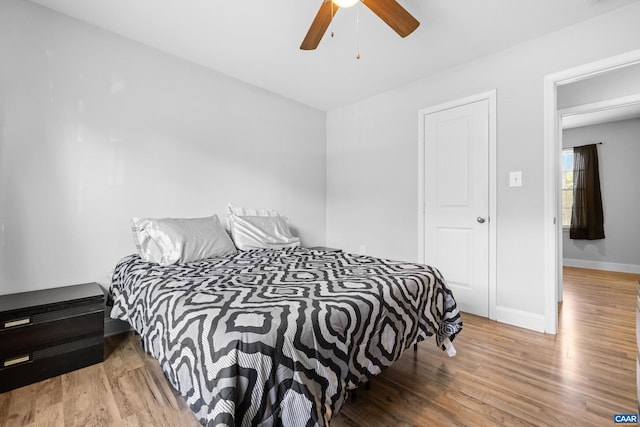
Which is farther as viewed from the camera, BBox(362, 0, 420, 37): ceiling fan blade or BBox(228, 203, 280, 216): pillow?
BBox(228, 203, 280, 216): pillow

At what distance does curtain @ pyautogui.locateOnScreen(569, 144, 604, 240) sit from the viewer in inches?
199

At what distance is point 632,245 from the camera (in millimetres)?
4777

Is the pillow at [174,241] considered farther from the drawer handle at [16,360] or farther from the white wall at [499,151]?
the white wall at [499,151]

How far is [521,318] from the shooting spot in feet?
8.32

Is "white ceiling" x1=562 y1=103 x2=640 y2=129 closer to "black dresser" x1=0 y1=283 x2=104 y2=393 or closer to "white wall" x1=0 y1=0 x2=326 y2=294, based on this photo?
"white wall" x1=0 y1=0 x2=326 y2=294

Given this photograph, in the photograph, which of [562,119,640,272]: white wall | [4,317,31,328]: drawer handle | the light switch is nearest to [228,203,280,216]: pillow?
[4,317,31,328]: drawer handle

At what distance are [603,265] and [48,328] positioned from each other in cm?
732

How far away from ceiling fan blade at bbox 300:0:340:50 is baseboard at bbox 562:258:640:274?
20.0 feet

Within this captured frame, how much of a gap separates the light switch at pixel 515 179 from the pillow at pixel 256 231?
2089 millimetres

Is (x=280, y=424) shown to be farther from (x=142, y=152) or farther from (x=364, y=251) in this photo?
(x=364, y=251)

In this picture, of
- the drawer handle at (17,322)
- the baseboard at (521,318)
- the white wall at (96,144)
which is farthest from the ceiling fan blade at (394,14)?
the drawer handle at (17,322)

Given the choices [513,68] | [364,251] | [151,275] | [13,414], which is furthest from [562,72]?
[13,414]

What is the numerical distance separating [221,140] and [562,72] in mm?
3113

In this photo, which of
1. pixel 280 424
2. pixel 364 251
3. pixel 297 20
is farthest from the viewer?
pixel 364 251
